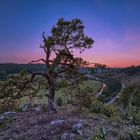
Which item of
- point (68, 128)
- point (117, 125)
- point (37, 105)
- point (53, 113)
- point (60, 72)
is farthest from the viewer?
point (37, 105)

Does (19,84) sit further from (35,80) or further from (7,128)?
(7,128)

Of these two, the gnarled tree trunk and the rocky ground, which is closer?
the rocky ground

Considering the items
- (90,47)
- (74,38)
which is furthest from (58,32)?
(90,47)

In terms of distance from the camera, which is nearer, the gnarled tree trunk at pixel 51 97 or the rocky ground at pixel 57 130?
the rocky ground at pixel 57 130

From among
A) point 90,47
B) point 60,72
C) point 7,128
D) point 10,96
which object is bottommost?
point 7,128

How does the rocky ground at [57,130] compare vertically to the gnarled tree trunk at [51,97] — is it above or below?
below

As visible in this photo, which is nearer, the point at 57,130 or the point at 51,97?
the point at 57,130

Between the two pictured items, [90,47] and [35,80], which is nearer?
[90,47]

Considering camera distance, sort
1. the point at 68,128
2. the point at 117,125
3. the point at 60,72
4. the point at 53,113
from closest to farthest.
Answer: the point at 68,128 → the point at 117,125 → the point at 53,113 → the point at 60,72

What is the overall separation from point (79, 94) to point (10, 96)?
4.76 metres

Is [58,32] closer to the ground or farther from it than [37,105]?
farther from it

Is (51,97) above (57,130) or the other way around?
above

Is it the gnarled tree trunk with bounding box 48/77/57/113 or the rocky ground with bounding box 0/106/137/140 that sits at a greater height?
the gnarled tree trunk with bounding box 48/77/57/113

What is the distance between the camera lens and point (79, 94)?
57.0ft
